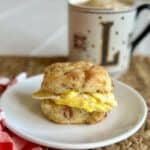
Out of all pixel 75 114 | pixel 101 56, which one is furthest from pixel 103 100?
pixel 101 56

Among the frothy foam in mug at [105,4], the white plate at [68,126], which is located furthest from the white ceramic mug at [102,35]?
the white plate at [68,126]

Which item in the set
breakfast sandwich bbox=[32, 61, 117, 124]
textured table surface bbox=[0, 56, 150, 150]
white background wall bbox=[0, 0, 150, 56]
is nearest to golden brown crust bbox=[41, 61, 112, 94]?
breakfast sandwich bbox=[32, 61, 117, 124]

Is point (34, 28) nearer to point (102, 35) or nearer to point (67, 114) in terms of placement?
point (102, 35)

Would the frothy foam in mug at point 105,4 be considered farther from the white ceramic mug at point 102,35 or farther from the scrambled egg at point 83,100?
the scrambled egg at point 83,100

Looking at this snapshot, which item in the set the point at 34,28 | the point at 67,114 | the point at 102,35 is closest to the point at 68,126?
the point at 67,114

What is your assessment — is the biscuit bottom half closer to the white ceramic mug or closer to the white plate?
the white plate
